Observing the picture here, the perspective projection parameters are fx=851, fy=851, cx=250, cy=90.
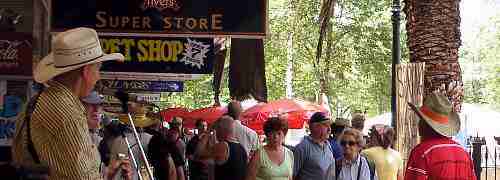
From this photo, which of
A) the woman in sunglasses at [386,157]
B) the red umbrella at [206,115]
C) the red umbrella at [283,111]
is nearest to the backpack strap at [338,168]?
the woman in sunglasses at [386,157]

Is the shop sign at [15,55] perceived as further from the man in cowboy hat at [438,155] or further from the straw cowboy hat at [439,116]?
the man in cowboy hat at [438,155]

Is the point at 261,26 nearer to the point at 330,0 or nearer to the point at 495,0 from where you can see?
the point at 330,0

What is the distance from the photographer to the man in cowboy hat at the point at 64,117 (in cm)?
377

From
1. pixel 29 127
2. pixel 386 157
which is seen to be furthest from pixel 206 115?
pixel 29 127

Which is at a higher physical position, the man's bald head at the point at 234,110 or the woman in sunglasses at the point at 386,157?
the man's bald head at the point at 234,110

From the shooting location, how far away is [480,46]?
5856 cm

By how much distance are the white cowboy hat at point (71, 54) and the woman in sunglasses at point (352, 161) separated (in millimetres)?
4116

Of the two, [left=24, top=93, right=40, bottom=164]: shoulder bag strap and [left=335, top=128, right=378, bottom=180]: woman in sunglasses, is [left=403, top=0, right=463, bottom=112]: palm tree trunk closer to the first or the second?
[left=335, top=128, right=378, bottom=180]: woman in sunglasses

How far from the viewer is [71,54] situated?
4020mm

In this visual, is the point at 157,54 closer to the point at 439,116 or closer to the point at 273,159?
the point at 273,159

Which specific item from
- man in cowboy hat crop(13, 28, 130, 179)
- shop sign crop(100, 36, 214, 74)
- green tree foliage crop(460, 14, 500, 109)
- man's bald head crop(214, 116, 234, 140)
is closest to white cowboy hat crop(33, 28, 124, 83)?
man in cowboy hat crop(13, 28, 130, 179)

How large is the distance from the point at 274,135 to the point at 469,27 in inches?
2071

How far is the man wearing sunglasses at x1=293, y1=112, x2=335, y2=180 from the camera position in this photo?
26.6ft

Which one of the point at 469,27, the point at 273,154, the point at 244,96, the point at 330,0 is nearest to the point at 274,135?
the point at 273,154
